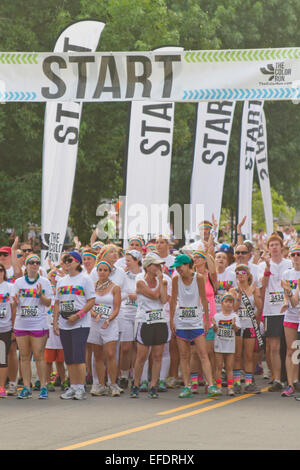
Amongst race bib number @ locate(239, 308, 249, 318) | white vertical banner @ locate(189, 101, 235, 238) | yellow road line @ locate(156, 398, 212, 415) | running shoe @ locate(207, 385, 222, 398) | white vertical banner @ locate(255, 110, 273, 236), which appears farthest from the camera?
white vertical banner @ locate(255, 110, 273, 236)

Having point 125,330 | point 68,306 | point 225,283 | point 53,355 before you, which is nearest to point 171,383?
point 125,330

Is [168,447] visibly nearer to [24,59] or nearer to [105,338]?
[105,338]

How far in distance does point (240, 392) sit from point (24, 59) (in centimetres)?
690

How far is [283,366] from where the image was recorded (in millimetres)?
12539

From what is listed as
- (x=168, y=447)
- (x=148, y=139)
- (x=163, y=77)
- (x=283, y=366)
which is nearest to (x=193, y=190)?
(x=148, y=139)

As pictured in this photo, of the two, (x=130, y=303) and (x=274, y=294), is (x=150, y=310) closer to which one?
(x=130, y=303)

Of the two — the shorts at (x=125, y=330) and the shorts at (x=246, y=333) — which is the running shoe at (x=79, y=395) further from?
the shorts at (x=246, y=333)

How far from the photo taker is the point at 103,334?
39.4 feet

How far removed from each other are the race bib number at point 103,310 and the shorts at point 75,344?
0.42 metres

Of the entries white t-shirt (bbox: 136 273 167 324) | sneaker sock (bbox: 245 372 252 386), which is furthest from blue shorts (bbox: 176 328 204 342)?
sneaker sock (bbox: 245 372 252 386)

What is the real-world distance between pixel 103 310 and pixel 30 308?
0.98m

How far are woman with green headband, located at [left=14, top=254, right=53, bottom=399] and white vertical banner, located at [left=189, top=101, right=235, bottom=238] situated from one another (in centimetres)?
776

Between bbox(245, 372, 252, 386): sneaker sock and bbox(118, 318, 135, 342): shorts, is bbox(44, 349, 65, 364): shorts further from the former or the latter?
bbox(245, 372, 252, 386): sneaker sock

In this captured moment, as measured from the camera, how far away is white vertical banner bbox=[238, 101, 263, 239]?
70.6ft
